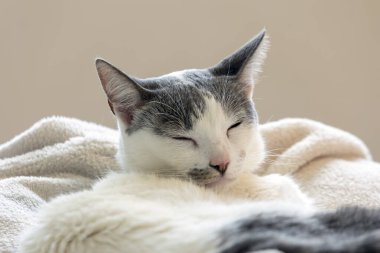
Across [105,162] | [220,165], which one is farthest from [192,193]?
[105,162]

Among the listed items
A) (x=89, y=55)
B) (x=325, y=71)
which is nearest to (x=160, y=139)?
(x=89, y=55)

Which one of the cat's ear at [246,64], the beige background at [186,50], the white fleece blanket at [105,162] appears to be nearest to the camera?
the cat's ear at [246,64]

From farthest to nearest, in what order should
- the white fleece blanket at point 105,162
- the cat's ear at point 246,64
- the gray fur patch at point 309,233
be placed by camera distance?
the white fleece blanket at point 105,162 < the cat's ear at point 246,64 < the gray fur patch at point 309,233

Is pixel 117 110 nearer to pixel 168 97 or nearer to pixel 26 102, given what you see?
pixel 168 97

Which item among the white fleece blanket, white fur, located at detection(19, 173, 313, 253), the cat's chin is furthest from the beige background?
white fur, located at detection(19, 173, 313, 253)

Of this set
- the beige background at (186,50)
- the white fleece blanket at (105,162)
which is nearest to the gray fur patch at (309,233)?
the white fleece blanket at (105,162)

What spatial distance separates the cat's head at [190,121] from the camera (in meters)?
1.05

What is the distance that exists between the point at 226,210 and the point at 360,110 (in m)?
1.66

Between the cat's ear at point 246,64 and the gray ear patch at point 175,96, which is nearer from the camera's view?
the gray ear patch at point 175,96

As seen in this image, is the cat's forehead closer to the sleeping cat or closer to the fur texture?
the sleeping cat

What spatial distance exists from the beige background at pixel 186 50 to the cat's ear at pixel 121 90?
100 cm

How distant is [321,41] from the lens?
7.38ft

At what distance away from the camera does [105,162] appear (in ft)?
4.82

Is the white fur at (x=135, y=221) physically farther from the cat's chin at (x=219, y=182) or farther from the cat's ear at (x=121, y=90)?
the cat's ear at (x=121, y=90)
